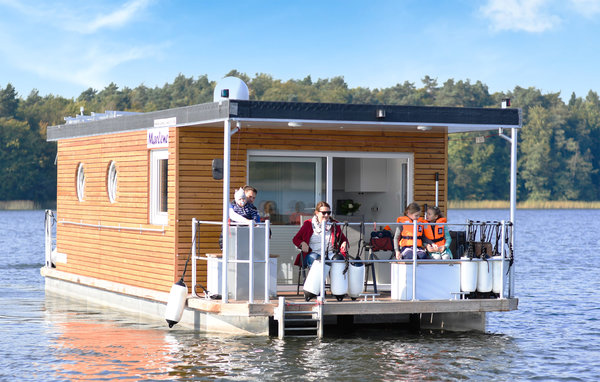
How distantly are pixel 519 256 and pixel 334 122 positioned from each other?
25.5m

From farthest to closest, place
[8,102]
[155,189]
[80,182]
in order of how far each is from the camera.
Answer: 1. [8,102]
2. [80,182]
3. [155,189]

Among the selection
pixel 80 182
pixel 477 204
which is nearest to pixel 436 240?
pixel 80 182

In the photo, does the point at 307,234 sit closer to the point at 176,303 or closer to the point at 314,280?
the point at 314,280

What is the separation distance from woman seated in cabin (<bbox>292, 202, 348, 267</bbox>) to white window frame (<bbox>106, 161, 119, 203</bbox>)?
15.2ft

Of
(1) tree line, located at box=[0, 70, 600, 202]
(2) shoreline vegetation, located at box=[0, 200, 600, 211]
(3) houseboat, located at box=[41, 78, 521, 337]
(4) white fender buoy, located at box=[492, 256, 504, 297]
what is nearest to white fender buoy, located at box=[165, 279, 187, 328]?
(3) houseboat, located at box=[41, 78, 521, 337]

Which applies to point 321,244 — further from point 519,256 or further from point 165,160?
point 519,256

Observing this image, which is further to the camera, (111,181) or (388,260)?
(111,181)

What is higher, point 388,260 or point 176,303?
point 388,260

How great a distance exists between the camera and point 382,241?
13930mm

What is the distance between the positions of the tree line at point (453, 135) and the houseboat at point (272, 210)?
5941cm

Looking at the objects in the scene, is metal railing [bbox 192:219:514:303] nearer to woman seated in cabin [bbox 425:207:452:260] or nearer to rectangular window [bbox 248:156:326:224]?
woman seated in cabin [bbox 425:207:452:260]

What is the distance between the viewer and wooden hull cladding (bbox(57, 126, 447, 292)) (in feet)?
46.3

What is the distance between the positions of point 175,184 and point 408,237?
11.2 feet

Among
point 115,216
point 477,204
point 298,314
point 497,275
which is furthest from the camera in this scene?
point 477,204
